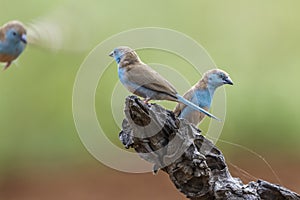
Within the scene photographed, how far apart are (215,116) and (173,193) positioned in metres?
0.71

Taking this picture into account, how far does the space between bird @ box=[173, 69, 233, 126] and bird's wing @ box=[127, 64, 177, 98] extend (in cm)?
8

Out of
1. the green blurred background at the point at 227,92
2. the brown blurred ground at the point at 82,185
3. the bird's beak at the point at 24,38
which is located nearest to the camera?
the bird's beak at the point at 24,38

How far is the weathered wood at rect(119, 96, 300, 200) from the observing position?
0.55 meters

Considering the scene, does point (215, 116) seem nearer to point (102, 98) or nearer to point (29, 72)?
point (102, 98)

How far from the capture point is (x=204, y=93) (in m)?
0.64

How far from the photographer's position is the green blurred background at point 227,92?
1.16 metres

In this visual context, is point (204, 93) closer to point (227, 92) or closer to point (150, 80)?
point (150, 80)

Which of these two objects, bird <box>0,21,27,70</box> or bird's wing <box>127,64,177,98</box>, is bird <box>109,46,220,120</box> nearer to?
bird's wing <box>127,64,177,98</box>

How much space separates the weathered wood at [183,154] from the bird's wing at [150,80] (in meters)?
0.02

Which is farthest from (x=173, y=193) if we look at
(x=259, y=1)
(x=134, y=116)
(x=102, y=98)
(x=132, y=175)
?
(x=134, y=116)

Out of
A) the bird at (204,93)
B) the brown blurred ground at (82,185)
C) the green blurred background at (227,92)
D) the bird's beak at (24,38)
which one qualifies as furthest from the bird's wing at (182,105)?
the brown blurred ground at (82,185)

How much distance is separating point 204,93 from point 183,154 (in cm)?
10

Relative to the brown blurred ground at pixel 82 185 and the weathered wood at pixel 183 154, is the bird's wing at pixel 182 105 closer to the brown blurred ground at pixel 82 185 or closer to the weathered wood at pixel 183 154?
the weathered wood at pixel 183 154

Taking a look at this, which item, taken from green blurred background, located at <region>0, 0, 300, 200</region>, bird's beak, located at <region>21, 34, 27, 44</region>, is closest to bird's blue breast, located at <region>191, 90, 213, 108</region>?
bird's beak, located at <region>21, 34, 27, 44</region>
